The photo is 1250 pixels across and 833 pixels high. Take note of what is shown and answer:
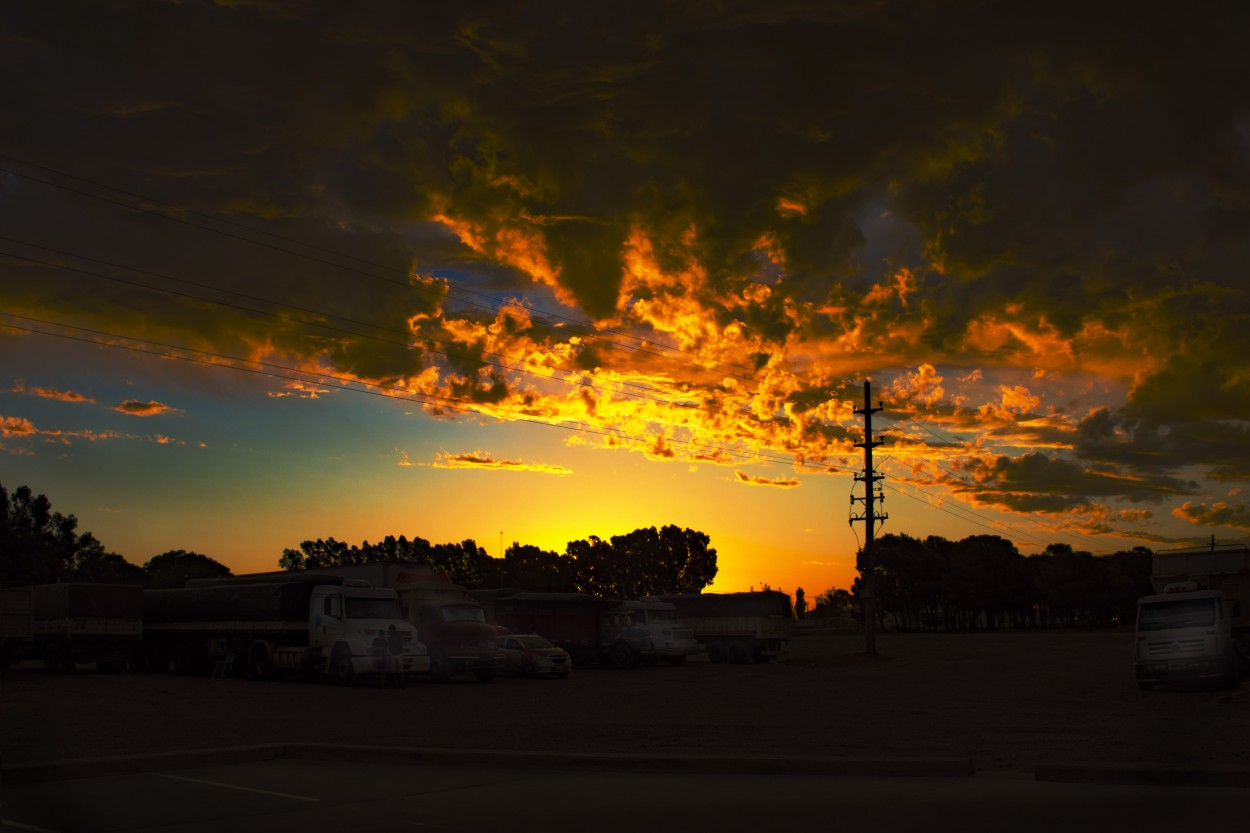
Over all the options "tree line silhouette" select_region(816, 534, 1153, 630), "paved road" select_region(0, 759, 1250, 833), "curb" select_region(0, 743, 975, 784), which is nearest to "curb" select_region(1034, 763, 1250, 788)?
"paved road" select_region(0, 759, 1250, 833)

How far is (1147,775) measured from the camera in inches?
450

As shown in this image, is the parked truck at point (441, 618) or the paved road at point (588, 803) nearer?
the paved road at point (588, 803)

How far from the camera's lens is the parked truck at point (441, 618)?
36.9 meters

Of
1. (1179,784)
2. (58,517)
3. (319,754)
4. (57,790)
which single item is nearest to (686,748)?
(319,754)

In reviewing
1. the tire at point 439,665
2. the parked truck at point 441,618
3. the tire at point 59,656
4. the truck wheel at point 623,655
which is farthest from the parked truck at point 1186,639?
the tire at point 59,656

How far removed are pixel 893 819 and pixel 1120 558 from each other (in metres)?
→ 155

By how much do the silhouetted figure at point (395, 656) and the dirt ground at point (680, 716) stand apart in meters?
0.79

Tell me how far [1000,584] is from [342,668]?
5045 inches

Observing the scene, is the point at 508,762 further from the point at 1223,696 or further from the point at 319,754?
the point at 1223,696

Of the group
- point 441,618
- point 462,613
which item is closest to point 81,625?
point 441,618

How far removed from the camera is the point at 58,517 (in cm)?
12150

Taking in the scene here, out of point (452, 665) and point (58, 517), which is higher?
point (58, 517)

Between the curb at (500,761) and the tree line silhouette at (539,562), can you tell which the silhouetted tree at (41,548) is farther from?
the curb at (500,761)

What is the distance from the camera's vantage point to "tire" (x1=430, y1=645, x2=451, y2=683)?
121ft
